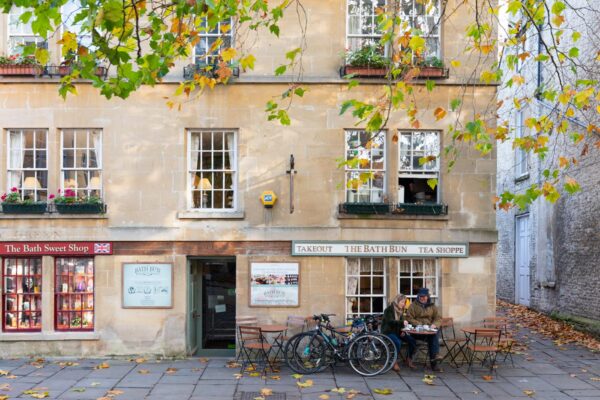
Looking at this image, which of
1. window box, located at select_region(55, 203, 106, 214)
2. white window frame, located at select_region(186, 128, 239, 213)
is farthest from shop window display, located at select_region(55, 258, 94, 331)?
white window frame, located at select_region(186, 128, 239, 213)

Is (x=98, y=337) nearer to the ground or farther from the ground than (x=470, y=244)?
nearer to the ground

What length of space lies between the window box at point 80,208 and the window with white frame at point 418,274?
20.6ft

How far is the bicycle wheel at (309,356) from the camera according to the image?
32.7 ft

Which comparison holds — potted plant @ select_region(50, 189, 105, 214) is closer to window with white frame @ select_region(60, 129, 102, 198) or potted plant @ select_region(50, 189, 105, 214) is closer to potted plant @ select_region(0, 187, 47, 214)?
window with white frame @ select_region(60, 129, 102, 198)

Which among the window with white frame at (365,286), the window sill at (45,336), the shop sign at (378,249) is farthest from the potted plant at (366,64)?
the window sill at (45,336)

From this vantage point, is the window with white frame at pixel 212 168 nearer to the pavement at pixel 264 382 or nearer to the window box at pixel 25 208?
the window box at pixel 25 208

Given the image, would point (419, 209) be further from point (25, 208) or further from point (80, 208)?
point (25, 208)

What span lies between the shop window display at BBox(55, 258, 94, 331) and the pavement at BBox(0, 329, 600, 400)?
36.6 inches

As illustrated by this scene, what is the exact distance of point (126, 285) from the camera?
11133 millimetres

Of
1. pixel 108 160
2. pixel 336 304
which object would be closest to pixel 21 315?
pixel 108 160

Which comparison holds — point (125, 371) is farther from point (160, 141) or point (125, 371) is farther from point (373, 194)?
point (373, 194)

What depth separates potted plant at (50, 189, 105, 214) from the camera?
1096 centimetres

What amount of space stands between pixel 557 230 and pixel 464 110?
7.18 metres

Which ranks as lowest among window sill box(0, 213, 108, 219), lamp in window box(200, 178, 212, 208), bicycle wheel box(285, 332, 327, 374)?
bicycle wheel box(285, 332, 327, 374)
